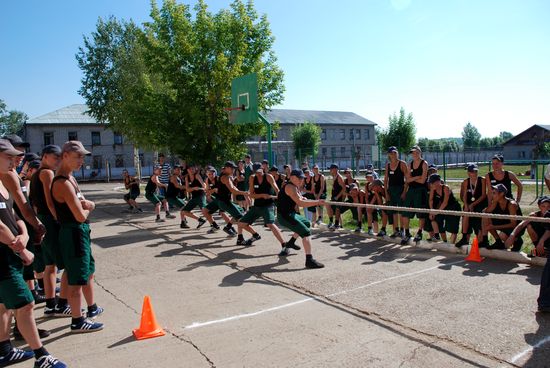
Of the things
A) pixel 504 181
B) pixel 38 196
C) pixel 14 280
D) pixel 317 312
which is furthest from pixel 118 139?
pixel 14 280

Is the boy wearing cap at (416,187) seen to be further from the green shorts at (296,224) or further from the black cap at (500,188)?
the green shorts at (296,224)

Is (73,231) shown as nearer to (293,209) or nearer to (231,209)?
(293,209)

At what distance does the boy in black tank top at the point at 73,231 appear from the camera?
15.3 ft

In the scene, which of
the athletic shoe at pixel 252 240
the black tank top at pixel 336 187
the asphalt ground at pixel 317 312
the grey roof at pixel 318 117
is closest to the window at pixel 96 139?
the grey roof at pixel 318 117

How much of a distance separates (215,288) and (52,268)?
2.21 m

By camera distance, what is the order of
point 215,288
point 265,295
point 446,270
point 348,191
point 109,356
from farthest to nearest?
point 348,191 → point 446,270 → point 215,288 → point 265,295 → point 109,356

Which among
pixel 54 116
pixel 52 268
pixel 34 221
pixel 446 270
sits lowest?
pixel 446 270

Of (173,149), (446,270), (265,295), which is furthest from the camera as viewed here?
(173,149)

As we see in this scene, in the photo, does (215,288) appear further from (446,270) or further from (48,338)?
(446,270)

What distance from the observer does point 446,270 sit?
702 centimetres

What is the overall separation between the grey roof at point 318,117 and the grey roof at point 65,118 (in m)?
26.0

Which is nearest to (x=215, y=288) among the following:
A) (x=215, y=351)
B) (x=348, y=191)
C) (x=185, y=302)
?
(x=185, y=302)

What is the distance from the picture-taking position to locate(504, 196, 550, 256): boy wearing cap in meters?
6.98

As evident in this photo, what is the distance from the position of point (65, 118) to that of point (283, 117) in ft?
102
